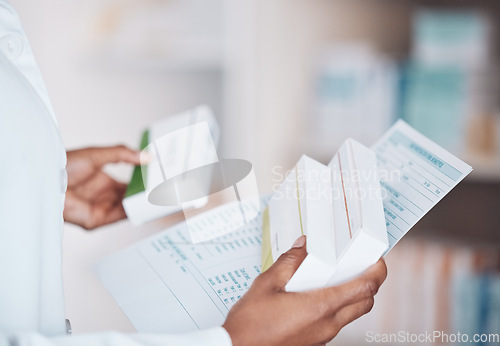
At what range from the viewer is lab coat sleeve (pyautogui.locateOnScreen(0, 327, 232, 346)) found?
15.4 inches

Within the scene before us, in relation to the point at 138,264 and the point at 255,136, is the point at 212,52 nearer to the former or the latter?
the point at 255,136

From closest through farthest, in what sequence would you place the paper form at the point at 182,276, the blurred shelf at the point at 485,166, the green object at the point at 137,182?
the paper form at the point at 182,276 → the green object at the point at 137,182 → the blurred shelf at the point at 485,166

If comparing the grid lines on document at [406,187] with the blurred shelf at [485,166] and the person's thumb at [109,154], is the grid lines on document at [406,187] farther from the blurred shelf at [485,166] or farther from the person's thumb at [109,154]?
the blurred shelf at [485,166]

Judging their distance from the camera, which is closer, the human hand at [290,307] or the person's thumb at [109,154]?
the human hand at [290,307]

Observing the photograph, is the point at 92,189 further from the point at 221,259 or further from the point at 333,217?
the point at 333,217

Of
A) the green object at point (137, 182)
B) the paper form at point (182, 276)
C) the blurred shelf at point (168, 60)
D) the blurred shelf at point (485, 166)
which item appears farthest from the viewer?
the blurred shelf at point (168, 60)

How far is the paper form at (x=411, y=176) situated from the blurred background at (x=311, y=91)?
0.47 m

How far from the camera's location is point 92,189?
2.60 ft

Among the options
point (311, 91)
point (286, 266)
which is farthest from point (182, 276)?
point (311, 91)

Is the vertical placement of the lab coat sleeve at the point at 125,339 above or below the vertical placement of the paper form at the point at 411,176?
below

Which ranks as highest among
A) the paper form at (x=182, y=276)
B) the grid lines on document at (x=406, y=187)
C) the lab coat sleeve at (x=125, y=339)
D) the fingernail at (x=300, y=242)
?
the grid lines on document at (x=406, y=187)

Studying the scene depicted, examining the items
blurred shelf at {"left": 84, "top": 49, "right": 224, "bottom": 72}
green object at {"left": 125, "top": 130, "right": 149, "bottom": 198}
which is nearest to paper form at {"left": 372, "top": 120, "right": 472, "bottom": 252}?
green object at {"left": 125, "top": 130, "right": 149, "bottom": 198}

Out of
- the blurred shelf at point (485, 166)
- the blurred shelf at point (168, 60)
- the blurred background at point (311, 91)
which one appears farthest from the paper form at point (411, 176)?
the blurred shelf at point (168, 60)

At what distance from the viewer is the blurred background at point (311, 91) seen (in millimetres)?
1115
